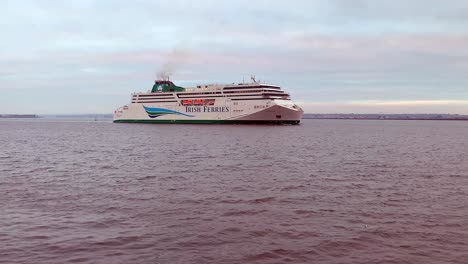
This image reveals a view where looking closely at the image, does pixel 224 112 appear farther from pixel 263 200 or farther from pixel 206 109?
pixel 263 200

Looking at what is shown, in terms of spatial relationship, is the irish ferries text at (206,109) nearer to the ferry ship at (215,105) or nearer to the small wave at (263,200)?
the ferry ship at (215,105)

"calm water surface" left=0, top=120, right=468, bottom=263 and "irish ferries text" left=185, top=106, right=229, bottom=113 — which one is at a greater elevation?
"irish ferries text" left=185, top=106, right=229, bottom=113

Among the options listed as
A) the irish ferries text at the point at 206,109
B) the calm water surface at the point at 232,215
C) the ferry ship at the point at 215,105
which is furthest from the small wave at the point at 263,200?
the irish ferries text at the point at 206,109

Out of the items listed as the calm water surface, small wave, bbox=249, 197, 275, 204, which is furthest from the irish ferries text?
small wave, bbox=249, 197, 275, 204

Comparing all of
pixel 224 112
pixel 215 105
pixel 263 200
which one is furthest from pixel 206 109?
pixel 263 200

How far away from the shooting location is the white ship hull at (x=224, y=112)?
8525 cm

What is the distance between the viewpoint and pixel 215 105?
302 feet

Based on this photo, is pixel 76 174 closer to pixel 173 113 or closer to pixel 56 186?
pixel 56 186

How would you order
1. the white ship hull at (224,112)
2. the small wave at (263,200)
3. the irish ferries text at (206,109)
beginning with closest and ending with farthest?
the small wave at (263,200)
the white ship hull at (224,112)
the irish ferries text at (206,109)

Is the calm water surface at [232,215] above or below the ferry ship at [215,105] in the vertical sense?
below

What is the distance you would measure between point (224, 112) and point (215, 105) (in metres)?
2.96

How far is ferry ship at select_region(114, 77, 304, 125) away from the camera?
3381 inches

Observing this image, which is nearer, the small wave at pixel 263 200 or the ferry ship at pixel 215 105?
the small wave at pixel 263 200

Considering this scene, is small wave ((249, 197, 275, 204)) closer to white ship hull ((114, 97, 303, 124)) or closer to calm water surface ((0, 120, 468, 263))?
calm water surface ((0, 120, 468, 263))
